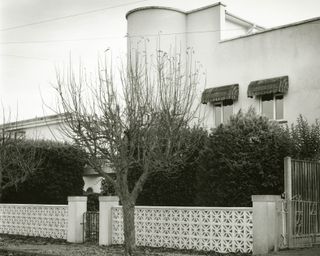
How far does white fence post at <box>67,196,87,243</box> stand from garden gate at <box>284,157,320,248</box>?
7580 millimetres

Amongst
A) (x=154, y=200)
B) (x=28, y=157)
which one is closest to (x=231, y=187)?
(x=154, y=200)

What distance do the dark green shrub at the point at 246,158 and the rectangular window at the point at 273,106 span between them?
5.30 meters

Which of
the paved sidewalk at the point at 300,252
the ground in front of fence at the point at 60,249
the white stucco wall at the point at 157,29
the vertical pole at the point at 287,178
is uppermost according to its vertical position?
the white stucco wall at the point at 157,29

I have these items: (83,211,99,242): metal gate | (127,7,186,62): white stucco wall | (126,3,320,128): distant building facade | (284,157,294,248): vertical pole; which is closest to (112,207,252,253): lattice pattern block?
(284,157,294,248): vertical pole

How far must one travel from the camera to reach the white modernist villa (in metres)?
20.6

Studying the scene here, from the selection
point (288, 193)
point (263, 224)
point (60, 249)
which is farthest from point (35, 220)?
point (288, 193)

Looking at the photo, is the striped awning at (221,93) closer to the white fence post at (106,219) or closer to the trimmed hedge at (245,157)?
the trimmed hedge at (245,157)

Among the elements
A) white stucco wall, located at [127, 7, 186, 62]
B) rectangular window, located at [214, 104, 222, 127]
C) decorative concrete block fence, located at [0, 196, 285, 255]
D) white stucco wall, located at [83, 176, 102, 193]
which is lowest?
decorative concrete block fence, located at [0, 196, 285, 255]

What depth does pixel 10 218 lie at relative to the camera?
22562mm

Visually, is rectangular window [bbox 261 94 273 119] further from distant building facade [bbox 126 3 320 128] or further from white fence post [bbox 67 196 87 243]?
white fence post [bbox 67 196 87 243]

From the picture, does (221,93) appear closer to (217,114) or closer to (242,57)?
(217,114)

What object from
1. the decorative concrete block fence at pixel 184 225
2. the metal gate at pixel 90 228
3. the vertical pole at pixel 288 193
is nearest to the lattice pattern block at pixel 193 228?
the decorative concrete block fence at pixel 184 225

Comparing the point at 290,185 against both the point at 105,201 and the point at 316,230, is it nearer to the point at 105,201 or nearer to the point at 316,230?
the point at 316,230

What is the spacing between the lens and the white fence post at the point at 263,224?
1380 centimetres
